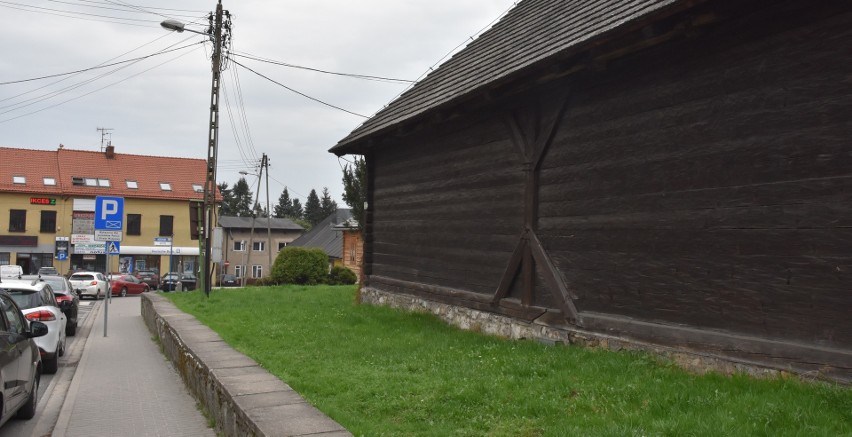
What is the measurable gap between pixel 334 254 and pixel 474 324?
2124 inches

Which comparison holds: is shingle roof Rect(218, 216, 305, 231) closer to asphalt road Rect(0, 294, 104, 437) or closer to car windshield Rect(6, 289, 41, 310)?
asphalt road Rect(0, 294, 104, 437)

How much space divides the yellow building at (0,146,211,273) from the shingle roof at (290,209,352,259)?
13.3 metres

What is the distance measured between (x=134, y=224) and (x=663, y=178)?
2067 inches

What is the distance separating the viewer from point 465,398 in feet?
19.9

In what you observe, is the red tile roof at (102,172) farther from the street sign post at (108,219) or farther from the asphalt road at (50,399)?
the asphalt road at (50,399)

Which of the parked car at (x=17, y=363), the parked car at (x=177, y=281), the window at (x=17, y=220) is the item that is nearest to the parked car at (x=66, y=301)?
the parked car at (x=17, y=363)

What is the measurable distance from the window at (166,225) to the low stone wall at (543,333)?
4306cm

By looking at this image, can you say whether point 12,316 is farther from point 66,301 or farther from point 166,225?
point 166,225

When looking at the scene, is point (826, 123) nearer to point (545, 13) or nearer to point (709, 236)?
point (709, 236)

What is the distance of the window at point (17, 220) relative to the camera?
49281mm

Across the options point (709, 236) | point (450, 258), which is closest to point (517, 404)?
point (709, 236)

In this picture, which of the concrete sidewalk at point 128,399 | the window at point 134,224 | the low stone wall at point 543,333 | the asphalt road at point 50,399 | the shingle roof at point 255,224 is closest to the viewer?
the low stone wall at point 543,333

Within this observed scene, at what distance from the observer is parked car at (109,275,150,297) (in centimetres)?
3988

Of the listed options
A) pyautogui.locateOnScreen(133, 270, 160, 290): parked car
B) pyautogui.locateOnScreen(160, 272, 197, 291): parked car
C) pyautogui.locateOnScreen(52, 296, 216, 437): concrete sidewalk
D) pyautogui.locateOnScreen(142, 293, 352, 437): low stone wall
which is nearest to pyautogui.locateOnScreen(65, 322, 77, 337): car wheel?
pyautogui.locateOnScreen(52, 296, 216, 437): concrete sidewalk
